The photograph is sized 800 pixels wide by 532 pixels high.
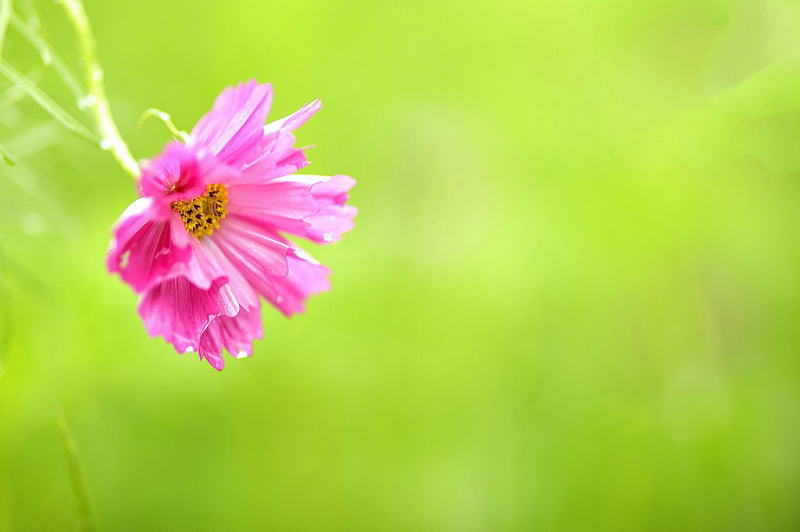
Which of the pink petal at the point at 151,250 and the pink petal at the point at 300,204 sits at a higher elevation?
the pink petal at the point at 300,204

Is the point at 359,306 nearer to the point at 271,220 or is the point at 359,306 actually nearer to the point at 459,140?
the point at 459,140

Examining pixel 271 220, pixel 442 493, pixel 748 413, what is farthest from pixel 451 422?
pixel 271 220

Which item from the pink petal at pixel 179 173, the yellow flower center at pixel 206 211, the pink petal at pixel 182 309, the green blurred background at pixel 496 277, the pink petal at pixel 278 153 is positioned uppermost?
the green blurred background at pixel 496 277

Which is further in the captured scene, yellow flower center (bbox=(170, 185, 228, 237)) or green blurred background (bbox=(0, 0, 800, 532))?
green blurred background (bbox=(0, 0, 800, 532))

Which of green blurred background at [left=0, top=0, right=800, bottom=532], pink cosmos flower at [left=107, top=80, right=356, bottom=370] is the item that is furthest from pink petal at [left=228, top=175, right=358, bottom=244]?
green blurred background at [left=0, top=0, right=800, bottom=532]

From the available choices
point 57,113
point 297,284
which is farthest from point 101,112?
point 297,284

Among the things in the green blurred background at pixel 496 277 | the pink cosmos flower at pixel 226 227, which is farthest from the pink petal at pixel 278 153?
the green blurred background at pixel 496 277

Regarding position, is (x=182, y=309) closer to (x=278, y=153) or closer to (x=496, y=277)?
(x=278, y=153)

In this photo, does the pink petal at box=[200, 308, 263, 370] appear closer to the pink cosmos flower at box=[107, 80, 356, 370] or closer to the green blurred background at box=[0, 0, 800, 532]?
the pink cosmos flower at box=[107, 80, 356, 370]

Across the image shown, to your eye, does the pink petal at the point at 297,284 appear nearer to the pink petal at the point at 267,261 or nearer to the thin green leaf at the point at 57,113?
the pink petal at the point at 267,261
